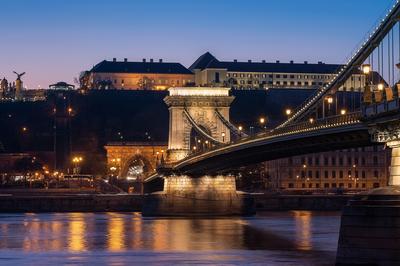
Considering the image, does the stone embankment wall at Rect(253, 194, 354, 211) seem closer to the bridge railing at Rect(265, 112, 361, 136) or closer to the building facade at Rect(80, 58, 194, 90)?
the bridge railing at Rect(265, 112, 361, 136)

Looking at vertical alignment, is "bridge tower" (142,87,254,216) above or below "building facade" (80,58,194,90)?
below

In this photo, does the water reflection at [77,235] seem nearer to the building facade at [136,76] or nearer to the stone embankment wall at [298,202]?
the stone embankment wall at [298,202]

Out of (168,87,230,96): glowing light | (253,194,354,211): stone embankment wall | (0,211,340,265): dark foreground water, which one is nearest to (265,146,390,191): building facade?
(253,194,354,211): stone embankment wall

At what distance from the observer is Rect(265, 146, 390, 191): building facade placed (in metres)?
117

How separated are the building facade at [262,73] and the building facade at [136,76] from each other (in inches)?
129

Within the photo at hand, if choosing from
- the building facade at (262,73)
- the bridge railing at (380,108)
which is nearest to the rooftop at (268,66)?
the building facade at (262,73)

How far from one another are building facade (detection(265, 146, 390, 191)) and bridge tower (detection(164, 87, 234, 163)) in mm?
28580

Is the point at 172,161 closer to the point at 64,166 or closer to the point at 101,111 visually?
the point at 64,166

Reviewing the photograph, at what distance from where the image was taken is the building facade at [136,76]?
189000 millimetres

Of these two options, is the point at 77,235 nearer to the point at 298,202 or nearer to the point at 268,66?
the point at 298,202

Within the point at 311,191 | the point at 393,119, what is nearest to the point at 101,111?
the point at 311,191

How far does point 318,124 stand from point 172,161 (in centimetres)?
4452

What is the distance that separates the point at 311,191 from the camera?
11131 centimetres

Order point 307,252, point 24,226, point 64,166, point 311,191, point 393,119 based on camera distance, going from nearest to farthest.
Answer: point 393,119 → point 307,252 → point 24,226 → point 311,191 → point 64,166
